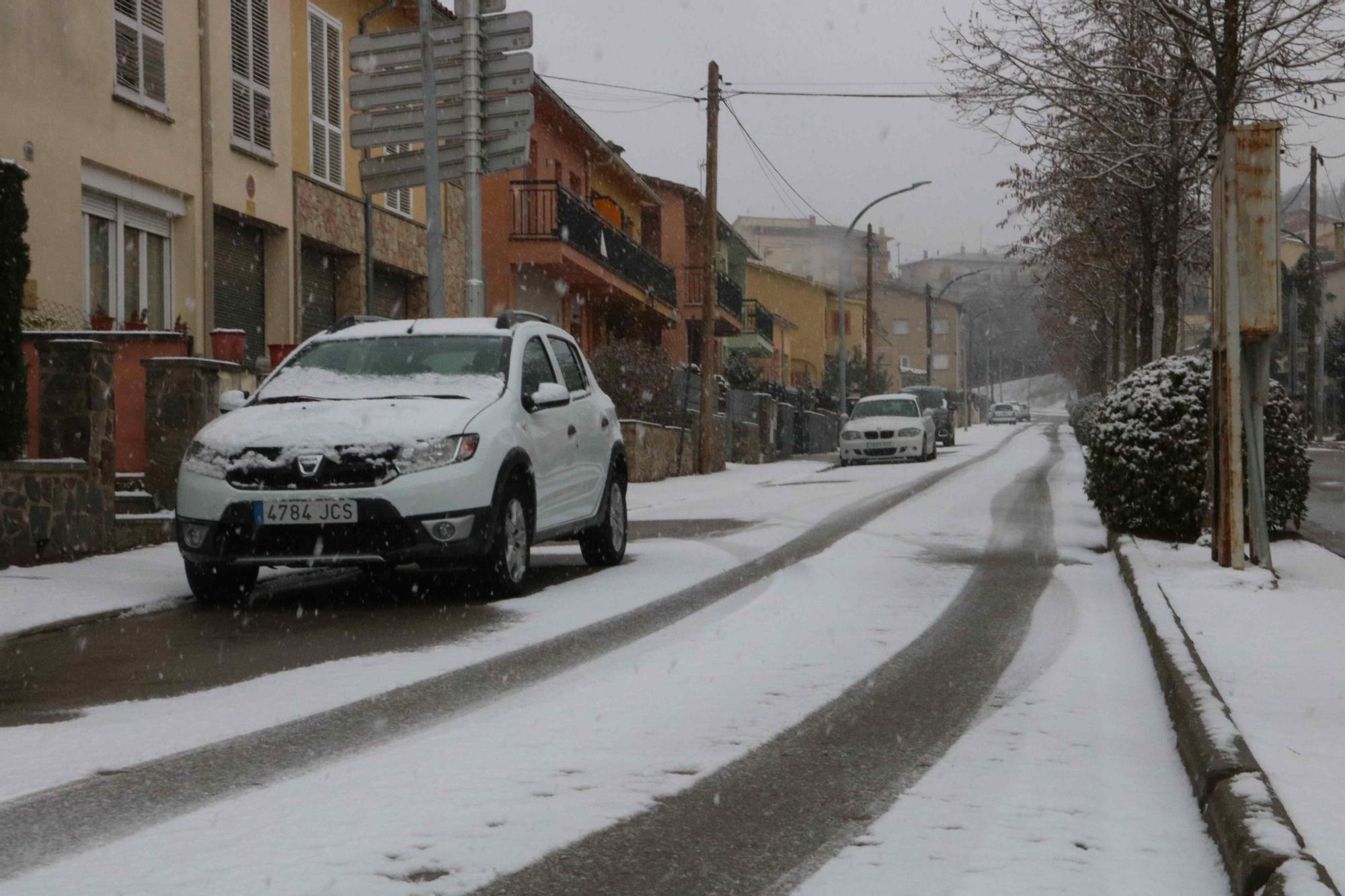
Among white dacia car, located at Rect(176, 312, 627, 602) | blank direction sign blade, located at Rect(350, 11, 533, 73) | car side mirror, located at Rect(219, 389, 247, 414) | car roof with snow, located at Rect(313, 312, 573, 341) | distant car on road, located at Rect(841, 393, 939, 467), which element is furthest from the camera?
distant car on road, located at Rect(841, 393, 939, 467)

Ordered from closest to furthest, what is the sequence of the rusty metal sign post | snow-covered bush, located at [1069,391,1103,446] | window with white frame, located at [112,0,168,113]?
1. the rusty metal sign post
2. window with white frame, located at [112,0,168,113]
3. snow-covered bush, located at [1069,391,1103,446]

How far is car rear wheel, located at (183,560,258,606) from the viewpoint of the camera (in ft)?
29.6

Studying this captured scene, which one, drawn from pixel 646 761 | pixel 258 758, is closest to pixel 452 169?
pixel 258 758

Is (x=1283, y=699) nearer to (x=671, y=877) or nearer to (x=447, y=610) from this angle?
(x=671, y=877)

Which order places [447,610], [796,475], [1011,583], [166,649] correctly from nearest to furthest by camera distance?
[166,649]
[447,610]
[1011,583]
[796,475]

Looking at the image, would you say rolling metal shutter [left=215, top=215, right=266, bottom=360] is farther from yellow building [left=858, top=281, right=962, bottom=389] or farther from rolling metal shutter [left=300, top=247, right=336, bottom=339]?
yellow building [left=858, top=281, right=962, bottom=389]

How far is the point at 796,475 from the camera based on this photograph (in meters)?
29.3

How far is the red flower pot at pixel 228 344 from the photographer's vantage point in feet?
49.7

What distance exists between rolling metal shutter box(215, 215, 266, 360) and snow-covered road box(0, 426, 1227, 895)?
11.2 metres

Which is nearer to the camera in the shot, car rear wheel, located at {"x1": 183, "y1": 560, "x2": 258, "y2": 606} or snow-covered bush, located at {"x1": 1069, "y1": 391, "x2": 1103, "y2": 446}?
car rear wheel, located at {"x1": 183, "y1": 560, "x2": 258, "y2": 606}

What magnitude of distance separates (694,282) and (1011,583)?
38589mm

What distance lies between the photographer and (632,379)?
90.9 feet

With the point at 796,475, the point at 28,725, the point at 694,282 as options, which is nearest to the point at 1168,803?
the point at 28,725

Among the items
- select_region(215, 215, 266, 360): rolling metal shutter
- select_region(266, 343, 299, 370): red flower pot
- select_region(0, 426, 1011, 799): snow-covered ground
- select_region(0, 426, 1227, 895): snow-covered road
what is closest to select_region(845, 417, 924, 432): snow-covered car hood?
select_region(0, 426, 1011, 799): snow-covered ground
